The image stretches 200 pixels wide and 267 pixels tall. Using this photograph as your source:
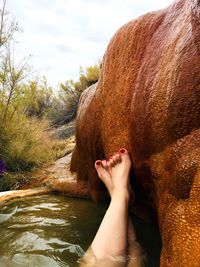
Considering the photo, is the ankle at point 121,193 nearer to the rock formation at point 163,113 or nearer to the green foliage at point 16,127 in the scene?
the rock formation at point 163,113

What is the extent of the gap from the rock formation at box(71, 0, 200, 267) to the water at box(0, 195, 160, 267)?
0.39 m

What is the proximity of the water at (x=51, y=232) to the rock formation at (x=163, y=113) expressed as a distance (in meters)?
0.39

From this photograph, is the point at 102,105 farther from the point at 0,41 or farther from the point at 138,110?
→ the point at 0,41

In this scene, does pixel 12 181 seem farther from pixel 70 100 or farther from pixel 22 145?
pixel 70 100

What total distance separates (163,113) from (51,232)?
1.28 metres

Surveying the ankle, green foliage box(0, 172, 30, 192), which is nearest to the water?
the ankle

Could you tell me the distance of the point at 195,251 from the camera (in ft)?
4.45

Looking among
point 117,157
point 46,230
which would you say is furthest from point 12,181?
point 117,157

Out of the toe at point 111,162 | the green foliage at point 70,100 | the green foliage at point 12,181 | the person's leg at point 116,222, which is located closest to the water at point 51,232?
the person's leg at point 116,222

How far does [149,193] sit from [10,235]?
982mm

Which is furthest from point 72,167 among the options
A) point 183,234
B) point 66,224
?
point 183,234

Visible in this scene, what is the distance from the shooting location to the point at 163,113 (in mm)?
1829

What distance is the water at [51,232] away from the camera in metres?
2.10

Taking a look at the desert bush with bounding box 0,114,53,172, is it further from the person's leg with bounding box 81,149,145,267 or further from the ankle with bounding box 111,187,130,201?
the ankle with bounding box 111,187,130,201
